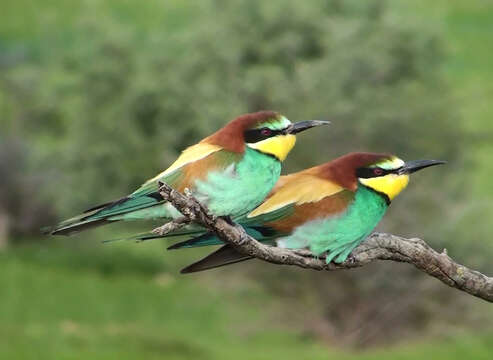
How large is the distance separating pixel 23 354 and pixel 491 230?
906cm

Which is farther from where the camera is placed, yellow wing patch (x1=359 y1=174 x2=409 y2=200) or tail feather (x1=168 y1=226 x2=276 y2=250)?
yellow wing patch (x1=359 y1=174 x2=409 y2=200)

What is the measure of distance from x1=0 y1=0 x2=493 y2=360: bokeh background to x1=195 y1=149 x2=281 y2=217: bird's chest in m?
14.5

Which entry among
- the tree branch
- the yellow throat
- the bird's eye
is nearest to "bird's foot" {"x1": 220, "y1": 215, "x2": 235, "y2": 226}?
the tree branch

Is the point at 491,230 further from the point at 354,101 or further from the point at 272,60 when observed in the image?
the point at 272,60

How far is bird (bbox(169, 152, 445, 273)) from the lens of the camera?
3.47 m

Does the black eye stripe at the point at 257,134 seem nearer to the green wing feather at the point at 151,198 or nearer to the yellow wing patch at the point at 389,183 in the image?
the green wing feather at the point at 151,198

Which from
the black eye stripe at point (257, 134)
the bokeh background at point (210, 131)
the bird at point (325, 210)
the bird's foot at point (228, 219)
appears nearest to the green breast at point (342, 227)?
the bird at point (325, 210)

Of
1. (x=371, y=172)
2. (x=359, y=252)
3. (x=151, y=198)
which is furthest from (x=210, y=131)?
(x=151, y=198)

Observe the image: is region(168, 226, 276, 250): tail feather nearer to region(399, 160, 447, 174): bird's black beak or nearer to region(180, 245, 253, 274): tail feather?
region(180, 245, 253, 274): tail feather

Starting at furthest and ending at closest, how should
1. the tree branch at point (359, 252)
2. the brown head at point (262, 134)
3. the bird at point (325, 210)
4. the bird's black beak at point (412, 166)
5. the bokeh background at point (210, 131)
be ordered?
the bokeh background at point (210, 131) → the bird at point (325, 210) → the bird's black beak at point (412, 166) → the brown head at point (262, 134) → the tree branch at point (359, 252)

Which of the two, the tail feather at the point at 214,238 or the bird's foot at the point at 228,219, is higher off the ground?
the bird's foot at the point at 228,219

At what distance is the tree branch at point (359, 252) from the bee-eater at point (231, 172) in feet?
0.29

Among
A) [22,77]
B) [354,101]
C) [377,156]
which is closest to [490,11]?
[22,77]

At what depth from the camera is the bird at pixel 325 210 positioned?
3473mm
